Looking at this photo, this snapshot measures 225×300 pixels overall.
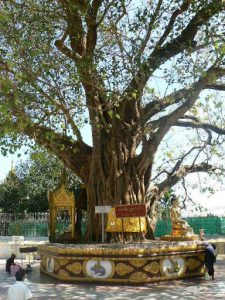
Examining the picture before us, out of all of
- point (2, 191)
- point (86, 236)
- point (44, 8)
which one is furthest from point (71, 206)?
point (2, 191)

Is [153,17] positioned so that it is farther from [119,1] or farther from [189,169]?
[189,169]

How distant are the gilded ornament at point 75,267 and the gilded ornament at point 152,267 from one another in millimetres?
1493

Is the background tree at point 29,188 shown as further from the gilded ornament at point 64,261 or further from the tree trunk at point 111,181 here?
the gilded ornament at point 64,261

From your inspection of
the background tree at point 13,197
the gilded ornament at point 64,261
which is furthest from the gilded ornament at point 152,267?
the background tree at point 13,197

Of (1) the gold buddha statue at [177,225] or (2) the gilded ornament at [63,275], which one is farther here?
(1) the gold buddha statue at [177,225]

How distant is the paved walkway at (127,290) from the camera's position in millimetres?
7645

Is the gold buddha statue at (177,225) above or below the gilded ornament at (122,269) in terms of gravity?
above

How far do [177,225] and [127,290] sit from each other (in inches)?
143

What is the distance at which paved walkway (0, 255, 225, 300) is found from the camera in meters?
7.64

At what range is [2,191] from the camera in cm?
2744

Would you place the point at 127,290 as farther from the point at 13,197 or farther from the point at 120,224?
the point at 13,197

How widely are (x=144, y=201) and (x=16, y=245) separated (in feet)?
25.5

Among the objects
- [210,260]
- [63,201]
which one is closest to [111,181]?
[63,201]

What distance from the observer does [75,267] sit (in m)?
9.45
